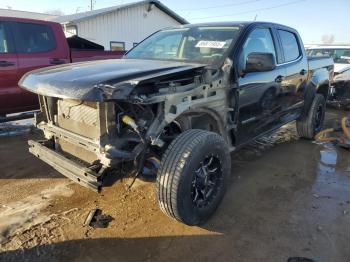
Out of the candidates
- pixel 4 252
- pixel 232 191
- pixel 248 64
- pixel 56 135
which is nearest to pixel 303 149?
pixel 232 191

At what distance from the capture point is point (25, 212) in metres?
3.35

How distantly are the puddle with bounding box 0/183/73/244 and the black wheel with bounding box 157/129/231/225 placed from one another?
1.33 metres

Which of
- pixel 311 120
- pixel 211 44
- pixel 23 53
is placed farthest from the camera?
pixel 311 120

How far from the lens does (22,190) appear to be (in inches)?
151

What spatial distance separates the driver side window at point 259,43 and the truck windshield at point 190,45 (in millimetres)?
183

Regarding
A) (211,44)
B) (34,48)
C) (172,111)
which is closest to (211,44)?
(211,44)

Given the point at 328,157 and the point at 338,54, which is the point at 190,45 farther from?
the point at 338,54

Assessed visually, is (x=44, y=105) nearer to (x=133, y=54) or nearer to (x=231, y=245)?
(x=133, y=54)

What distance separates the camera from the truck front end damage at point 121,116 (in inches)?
103

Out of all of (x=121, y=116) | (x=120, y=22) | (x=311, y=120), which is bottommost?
(x=311, y=120)

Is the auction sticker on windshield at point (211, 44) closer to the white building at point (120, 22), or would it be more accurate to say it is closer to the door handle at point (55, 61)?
the door handle at point (55, 61)

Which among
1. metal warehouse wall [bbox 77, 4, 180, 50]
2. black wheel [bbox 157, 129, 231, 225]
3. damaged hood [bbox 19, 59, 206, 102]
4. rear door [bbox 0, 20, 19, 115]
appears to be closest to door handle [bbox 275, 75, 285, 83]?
damaged hood [bbox 19, 59, 206, 102]

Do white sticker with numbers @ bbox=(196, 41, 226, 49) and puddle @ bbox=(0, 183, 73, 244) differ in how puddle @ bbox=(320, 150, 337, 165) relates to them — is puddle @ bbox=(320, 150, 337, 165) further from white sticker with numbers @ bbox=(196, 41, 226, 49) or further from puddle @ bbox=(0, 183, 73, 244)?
puddle @ bbox=(0, 183, 73, 244)

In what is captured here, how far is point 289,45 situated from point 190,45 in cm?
176
